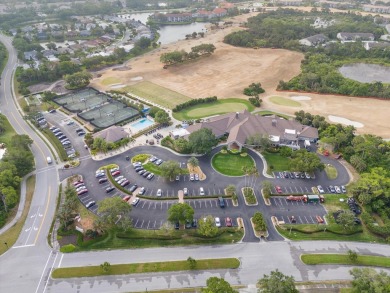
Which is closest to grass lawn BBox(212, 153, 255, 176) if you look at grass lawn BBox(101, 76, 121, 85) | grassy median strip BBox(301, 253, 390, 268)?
grassy median strip BBox(301, 253, 390, 268)

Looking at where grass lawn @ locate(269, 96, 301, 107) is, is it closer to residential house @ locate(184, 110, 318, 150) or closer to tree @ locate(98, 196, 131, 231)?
residential house @ locate(184, 110, 318, 150)

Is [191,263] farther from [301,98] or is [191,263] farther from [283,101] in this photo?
[301,98]

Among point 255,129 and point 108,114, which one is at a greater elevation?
point 255,129

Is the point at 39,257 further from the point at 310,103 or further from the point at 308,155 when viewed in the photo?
the point at 310,103

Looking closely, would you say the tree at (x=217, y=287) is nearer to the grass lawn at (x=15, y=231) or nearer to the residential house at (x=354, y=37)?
the grass lawn at (x=15, y=231)

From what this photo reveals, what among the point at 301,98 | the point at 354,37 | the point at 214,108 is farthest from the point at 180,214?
the point at 354,37

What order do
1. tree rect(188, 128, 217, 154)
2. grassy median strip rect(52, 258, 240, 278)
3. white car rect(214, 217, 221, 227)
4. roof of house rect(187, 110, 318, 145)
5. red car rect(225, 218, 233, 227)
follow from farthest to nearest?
1. roof of house rect(187, 110, 318, 145)
2. tree rect(188, 128, 217, 154)
3. red car rect(225, 218, 233, 227)
4. white car rect(214, 217, 221, 227)
5. grassy median strip rect(52, 258, 240, 278)

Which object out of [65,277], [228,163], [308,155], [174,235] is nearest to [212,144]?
[228,163]

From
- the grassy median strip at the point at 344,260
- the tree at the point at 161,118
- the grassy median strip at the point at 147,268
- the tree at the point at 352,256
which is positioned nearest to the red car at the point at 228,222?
the grassy median strip at the point at 147,268
